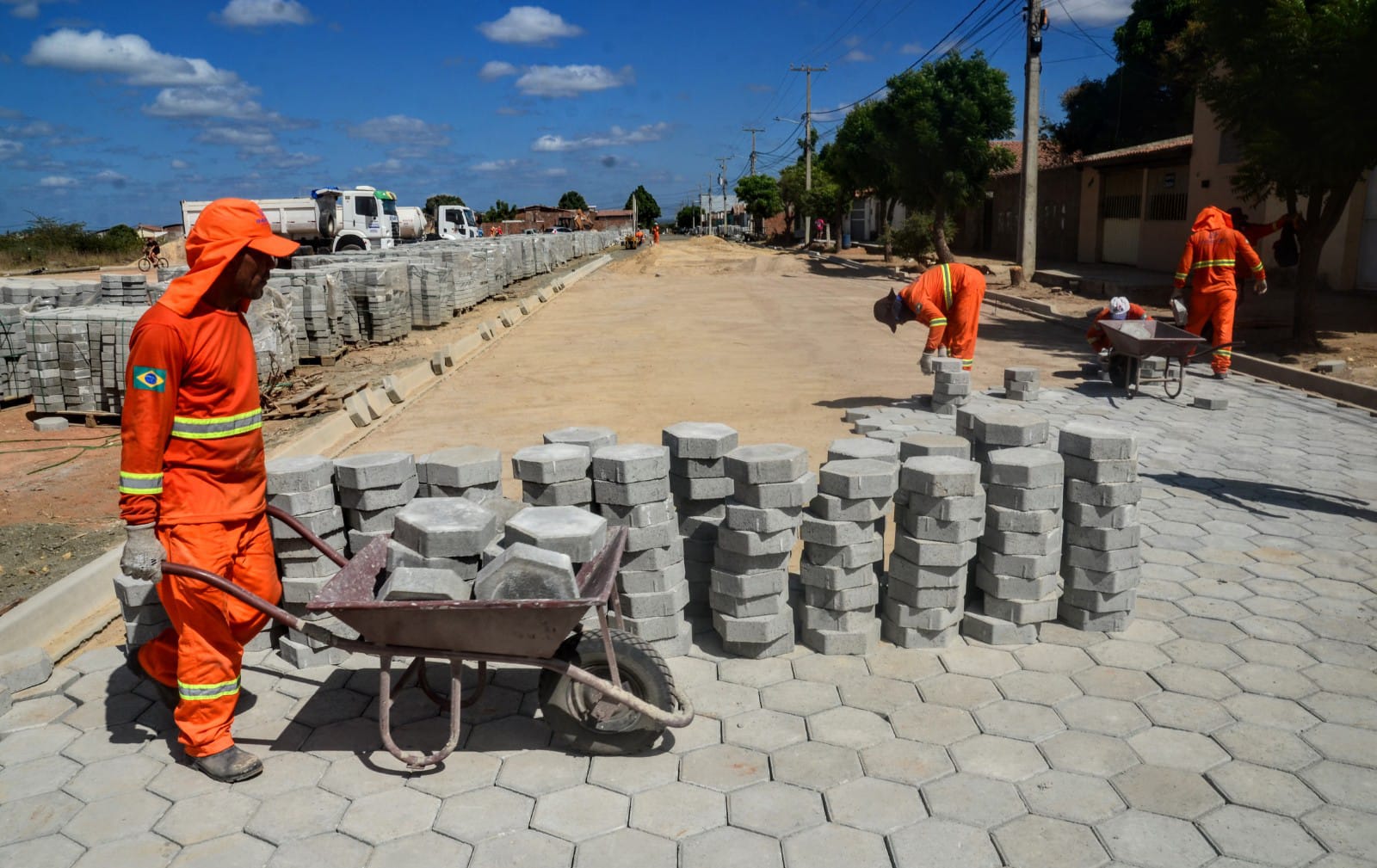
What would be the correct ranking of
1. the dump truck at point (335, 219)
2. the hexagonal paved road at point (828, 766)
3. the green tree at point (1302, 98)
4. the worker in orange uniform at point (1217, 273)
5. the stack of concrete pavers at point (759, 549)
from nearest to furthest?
the hexagonal paved road at point (828, 766)
the stack of concrete pavers at point (759, 549)
the worker in orange uniform at point (1217, 273)
the green tree at point (1302, 98)
the dump truck at point (335, 219)

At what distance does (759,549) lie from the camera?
406 centimetres

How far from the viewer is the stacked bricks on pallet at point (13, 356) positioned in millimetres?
10250

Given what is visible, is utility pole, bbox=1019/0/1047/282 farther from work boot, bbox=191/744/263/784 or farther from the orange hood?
work boot, bbox=191/744/263/784

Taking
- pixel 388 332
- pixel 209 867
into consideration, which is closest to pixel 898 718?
→ pixel 209 867

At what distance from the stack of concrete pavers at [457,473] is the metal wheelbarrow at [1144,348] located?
23.5ft

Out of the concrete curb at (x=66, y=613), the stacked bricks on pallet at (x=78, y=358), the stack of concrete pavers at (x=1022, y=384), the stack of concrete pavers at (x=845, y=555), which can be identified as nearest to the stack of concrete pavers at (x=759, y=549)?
the stack of concrete pavers at (x=845, y=555)

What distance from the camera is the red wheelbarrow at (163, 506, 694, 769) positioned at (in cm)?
314

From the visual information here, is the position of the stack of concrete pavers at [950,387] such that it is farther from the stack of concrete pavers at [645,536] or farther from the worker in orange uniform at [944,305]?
the stack of concrete pavers at [645,536]

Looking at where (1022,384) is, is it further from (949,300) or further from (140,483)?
(140,483)

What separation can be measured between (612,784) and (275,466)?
6.91 feet

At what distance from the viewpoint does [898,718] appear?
12.2ft

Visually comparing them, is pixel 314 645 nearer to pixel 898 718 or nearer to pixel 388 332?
pixel 898 718

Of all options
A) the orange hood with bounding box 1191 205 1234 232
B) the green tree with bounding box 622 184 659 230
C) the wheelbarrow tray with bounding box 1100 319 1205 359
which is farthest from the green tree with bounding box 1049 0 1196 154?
the green tree with bounding box 622 184 659 230

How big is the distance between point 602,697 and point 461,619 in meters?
0.65
